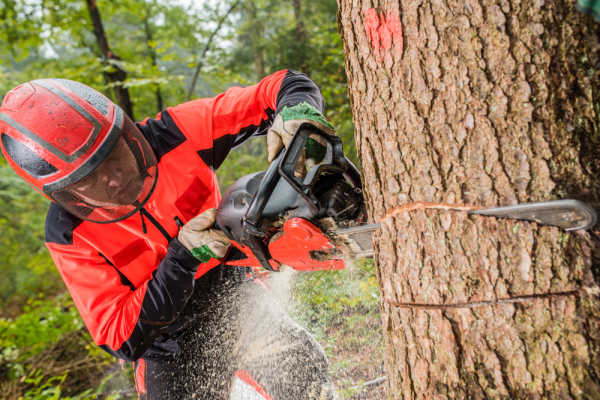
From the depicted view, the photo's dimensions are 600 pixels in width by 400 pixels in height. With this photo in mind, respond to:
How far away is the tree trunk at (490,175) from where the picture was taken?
2.68 ft

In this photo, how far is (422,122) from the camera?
94cm

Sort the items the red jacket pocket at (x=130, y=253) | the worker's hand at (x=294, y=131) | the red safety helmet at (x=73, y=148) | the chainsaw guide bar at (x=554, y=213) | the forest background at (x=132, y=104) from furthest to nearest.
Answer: the forest background at (x=132, y=104) → the red jacket pocket at (x=130, y=253) → the red safety helmet at (x=73, y=148) → the worker's hand at (x=294, y=131) → the chainsaw guide bar at (x=554, y=213)

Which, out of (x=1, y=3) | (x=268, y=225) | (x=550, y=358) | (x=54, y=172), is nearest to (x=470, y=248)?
(x=550, y=358)

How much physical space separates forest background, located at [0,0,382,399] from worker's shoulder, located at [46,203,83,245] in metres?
1.61

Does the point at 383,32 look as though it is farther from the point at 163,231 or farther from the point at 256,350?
the point at 256,350

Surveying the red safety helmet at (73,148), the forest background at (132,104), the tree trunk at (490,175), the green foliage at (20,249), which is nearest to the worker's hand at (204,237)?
the red safety helmet at (73,148)

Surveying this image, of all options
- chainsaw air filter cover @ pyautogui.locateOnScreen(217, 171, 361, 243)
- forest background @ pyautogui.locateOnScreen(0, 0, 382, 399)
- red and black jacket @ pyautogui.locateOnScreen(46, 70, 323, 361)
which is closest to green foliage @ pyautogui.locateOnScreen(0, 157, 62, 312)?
forest background @ pyautogui.locateOnScreen(0, 0, 382, 399)

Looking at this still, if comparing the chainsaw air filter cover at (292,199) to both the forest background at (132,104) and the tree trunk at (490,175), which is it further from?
the forest background at (132,104)

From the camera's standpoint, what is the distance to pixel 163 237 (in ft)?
7.26

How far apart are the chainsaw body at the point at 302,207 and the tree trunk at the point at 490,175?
0.31 meters

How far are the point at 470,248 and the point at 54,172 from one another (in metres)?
2.00

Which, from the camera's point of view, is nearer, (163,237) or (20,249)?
(163,237)

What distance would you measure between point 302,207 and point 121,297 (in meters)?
1.37

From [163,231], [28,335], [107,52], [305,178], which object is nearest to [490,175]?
[305,178]
